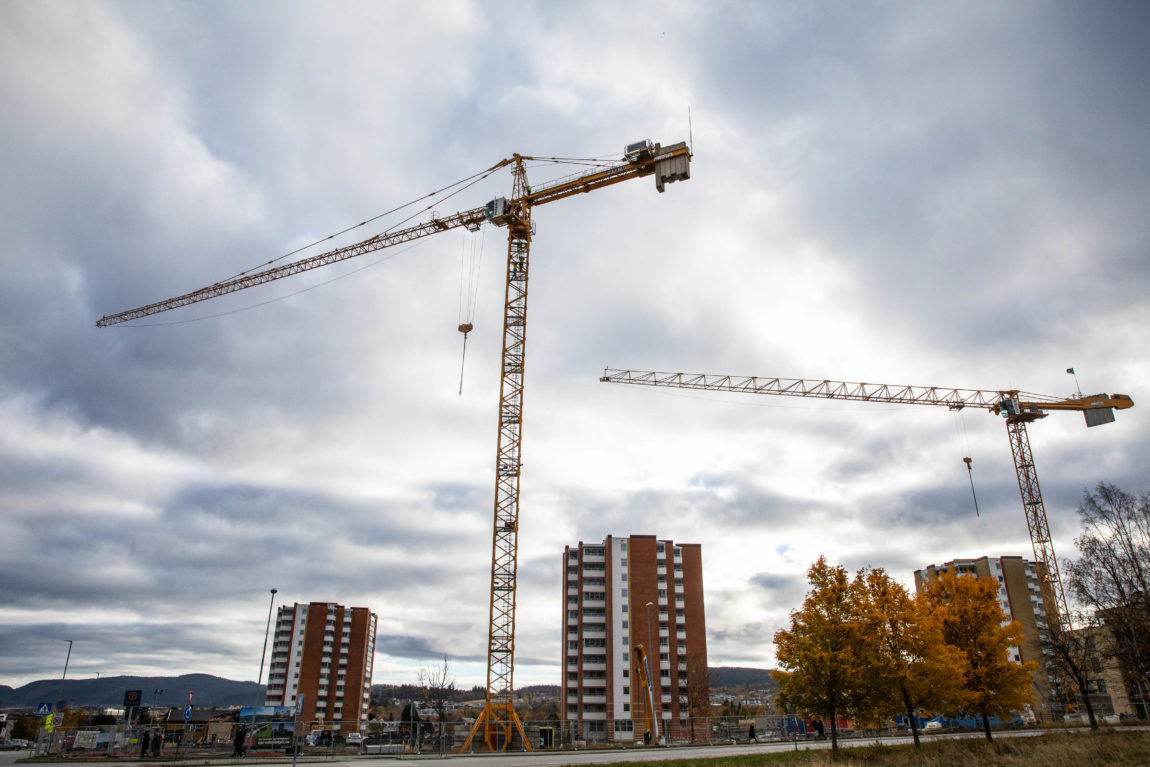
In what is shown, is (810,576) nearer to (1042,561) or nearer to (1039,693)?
(1042,561)

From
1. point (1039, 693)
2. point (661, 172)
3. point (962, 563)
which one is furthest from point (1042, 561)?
point (661, 172)

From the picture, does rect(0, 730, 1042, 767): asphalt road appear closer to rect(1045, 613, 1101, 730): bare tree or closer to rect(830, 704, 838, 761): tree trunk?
rect(830, 704, 838, 761): tree trunk

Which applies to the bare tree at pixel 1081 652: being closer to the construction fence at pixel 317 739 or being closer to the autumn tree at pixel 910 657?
the construction fence at pixel 317 739

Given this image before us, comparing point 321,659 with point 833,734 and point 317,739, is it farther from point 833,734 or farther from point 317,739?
point 833,734

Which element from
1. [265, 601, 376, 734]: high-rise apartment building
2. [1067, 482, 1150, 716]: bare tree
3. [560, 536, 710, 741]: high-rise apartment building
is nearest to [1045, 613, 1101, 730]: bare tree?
[1067, 482, 1150, 716]: bare tree

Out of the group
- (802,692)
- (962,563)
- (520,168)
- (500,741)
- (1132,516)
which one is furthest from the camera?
(962,563)

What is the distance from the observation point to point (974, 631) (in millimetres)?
34719

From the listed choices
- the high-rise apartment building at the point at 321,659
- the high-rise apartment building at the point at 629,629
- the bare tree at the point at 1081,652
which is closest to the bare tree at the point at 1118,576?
the bare tree at the point at 1081,652

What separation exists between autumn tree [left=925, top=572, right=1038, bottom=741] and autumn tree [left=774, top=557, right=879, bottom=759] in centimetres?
583

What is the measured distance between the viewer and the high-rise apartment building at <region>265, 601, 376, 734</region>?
451 feet

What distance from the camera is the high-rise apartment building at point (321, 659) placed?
137m

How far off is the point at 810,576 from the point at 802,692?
4888 millimetres

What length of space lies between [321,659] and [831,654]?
13441cm

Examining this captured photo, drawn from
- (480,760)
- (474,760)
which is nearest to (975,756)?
(480,760)
